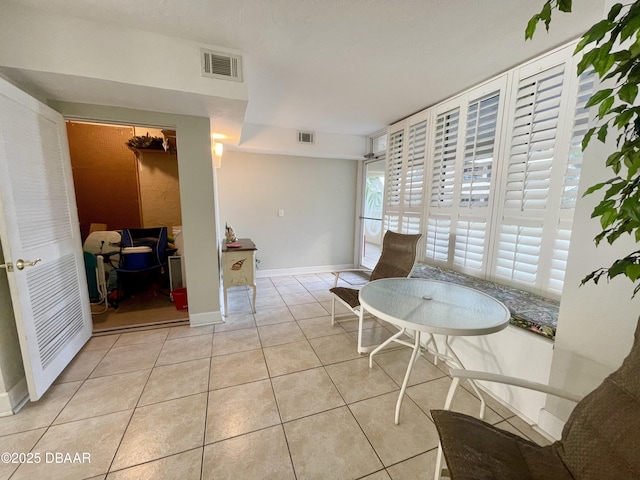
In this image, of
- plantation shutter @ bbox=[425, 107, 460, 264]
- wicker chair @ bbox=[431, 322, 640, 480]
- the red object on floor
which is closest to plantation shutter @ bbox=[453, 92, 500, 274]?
plantation shutter @ bbox=[425, 107, 460, 264]

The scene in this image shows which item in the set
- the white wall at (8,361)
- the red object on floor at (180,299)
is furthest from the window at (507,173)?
the white wall at (8,361)

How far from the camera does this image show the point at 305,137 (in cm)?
394

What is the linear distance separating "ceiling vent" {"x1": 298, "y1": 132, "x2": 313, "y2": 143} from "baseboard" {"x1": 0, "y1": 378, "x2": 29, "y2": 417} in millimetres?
3750

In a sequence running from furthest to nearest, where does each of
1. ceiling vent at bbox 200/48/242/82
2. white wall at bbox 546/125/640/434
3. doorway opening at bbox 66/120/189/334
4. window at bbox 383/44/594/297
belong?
1. doorway opening at bbox 66/120/189/334
2. ceiling vent at bbox 200/48/242/82
3. window at bbox 383/44/594/297
4. white wall at bbox 546/125/640/434

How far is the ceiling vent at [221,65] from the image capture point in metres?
1.91

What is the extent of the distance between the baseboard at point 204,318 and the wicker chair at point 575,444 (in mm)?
2343

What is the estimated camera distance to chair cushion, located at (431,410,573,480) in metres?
0.85

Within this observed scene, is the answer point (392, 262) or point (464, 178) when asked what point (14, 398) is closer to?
point (392, 262)

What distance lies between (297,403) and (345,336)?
3.10 ft

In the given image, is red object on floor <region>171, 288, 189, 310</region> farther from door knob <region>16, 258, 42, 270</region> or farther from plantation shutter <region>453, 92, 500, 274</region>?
plantation shutter <region>453, 92, 500, 274</region>

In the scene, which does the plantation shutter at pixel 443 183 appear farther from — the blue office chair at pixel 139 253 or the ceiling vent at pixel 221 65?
the blue office chair at pixel 139 253

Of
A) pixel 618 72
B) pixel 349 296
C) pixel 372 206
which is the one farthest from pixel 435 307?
pixel 372 206

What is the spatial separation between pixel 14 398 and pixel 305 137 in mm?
3907

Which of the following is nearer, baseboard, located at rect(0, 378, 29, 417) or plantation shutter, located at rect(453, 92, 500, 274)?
baseboard, located at rect(0, 378, 29, 417)
